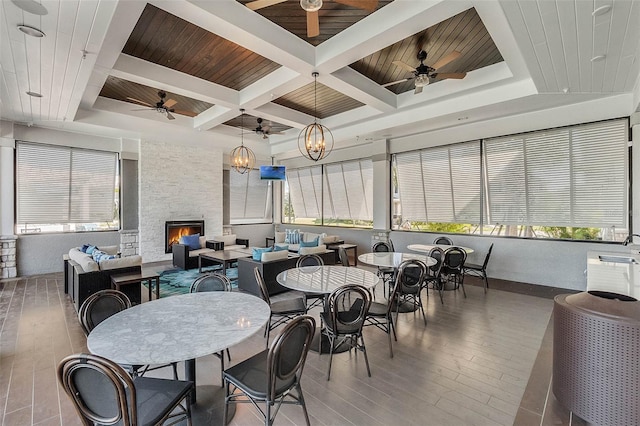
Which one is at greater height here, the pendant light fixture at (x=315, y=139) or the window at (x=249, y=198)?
the pendant light fixture at (x=315, y=139)

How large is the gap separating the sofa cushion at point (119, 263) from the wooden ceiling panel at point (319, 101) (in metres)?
4.46

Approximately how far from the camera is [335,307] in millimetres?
2654

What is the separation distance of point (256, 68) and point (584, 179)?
6.48m

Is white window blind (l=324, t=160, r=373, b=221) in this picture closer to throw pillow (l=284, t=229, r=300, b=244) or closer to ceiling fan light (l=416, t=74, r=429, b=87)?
throw pillow (l=284, t=229, r=300, b=244)

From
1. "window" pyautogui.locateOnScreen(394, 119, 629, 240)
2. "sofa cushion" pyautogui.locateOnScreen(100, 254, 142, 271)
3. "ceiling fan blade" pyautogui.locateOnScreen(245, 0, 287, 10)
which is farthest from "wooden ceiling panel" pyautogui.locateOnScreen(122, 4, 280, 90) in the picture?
"window" pyautogui.locateOnScreen(394, 119, 629, 240)

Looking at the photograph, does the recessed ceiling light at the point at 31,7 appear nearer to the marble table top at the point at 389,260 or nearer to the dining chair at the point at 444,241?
the marble table top at the point at 389,260

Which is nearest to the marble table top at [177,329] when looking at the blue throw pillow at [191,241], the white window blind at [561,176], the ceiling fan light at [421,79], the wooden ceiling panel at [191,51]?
the wooden ceiling panel at [191,51]

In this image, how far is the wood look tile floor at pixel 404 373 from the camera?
7.34ft

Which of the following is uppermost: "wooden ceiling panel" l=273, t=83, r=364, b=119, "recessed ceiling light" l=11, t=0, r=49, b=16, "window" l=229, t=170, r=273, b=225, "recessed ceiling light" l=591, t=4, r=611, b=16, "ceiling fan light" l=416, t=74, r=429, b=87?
"wooden ceiling panel" l=273, t=83, r=364, b=119

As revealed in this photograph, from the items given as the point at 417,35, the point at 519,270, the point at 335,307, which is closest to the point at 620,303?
the point at 335,307

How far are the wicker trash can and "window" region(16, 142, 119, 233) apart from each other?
9745 mm

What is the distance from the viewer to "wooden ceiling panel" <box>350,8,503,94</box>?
149 inches

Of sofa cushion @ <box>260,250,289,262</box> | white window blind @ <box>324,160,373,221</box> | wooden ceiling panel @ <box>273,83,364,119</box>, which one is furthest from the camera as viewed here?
white window blind @ <box>324,160,373,221</box>

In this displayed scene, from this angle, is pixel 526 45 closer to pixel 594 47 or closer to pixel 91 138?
pixel 594 47
